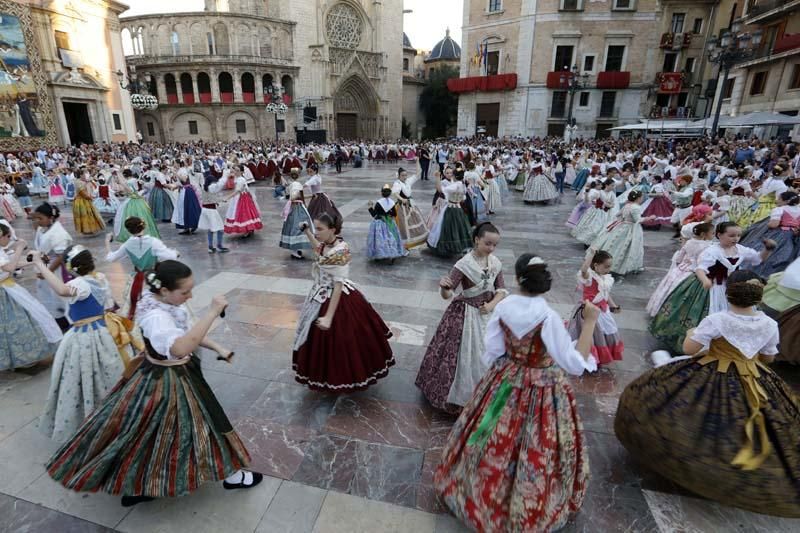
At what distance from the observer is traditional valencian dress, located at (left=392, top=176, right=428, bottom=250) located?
28.6 ft

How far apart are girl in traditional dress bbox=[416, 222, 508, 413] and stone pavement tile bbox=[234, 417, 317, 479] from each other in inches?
47.7

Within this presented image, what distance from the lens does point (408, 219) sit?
898 cm

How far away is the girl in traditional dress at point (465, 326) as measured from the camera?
337cm

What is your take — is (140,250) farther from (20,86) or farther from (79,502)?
(20,86)

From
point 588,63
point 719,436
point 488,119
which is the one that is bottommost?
point 719,436

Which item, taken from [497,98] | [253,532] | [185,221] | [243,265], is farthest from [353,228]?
[497,98]

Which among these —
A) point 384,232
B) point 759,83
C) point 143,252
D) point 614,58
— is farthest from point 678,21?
point 143,252

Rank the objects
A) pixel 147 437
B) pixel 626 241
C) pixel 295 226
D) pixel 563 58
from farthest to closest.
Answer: pixel 563 58 → pixel 295 226 → pixel 626 241 → pixel 147 437

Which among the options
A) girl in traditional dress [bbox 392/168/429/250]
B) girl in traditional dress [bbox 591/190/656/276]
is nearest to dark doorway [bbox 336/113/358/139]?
girl in traditional dress [bbox 392/168/429/250]

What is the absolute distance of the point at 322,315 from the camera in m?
3.67

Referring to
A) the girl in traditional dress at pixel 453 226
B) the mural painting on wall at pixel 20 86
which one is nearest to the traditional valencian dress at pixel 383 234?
the girl in traditional dress at pixel 453 226

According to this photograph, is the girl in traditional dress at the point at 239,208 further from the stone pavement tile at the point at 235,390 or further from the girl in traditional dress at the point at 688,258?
the girl in traditional dress at the point at 688,258

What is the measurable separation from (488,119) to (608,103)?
1028 centimetres

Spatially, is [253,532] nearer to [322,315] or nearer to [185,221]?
[322,315]
